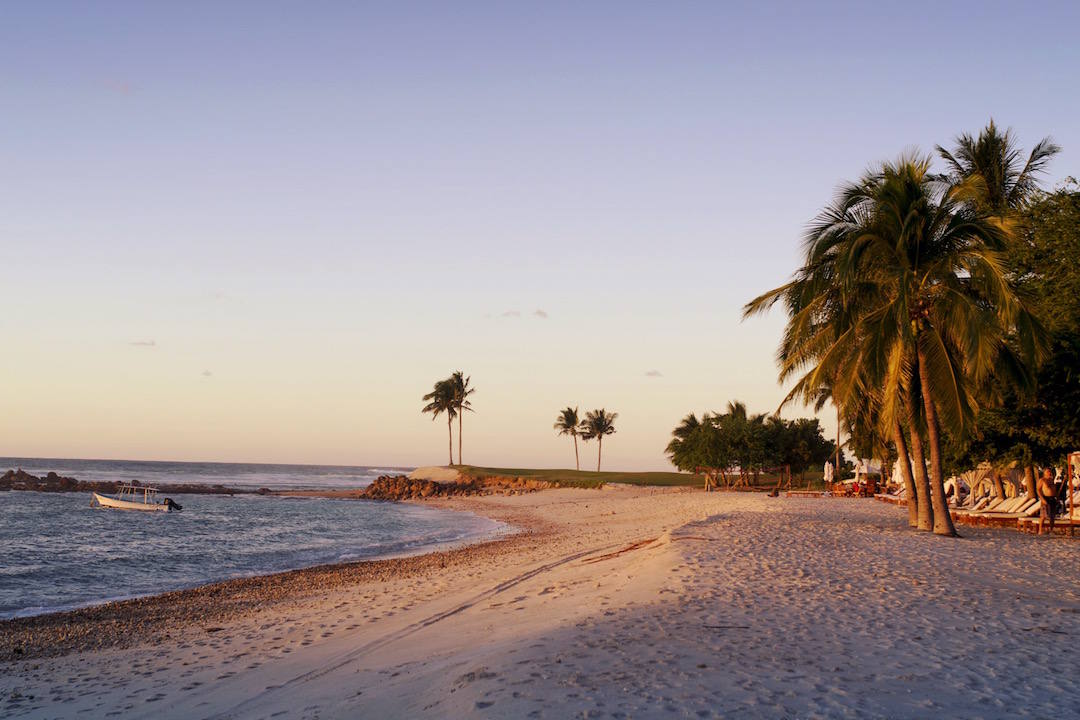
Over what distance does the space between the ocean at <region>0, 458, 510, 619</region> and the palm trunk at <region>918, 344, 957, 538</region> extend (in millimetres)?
17371

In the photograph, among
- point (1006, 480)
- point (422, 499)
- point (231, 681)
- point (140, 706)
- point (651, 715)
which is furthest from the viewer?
point (422, 499)

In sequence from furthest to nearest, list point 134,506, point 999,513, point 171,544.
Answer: point 134,506 → point 171,544 → point 999,513

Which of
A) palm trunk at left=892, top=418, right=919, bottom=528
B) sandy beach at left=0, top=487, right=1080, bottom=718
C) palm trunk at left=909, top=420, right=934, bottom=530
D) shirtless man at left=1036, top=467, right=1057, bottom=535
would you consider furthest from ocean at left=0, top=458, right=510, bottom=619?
shirtless man at left=1036, top=467, right=1057, bottom=535

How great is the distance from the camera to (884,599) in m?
10.4

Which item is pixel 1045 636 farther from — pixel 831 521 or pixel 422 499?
pixel 422 499

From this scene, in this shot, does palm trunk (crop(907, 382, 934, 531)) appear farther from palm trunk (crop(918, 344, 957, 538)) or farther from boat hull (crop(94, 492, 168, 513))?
boat hull (crop(94, 492, 168, 513))

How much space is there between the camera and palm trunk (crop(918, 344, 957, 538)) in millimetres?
17766

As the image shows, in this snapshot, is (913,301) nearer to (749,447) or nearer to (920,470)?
(920,470)

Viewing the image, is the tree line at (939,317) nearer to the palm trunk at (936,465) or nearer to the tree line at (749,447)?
the palm trunk at (936,465)

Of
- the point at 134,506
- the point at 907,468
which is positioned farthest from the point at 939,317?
the point at 134,506

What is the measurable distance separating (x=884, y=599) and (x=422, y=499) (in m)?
65.4

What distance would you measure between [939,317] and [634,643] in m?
13.6

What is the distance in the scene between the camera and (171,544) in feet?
99.8

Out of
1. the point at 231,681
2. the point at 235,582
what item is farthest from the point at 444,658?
the point at 235,582
